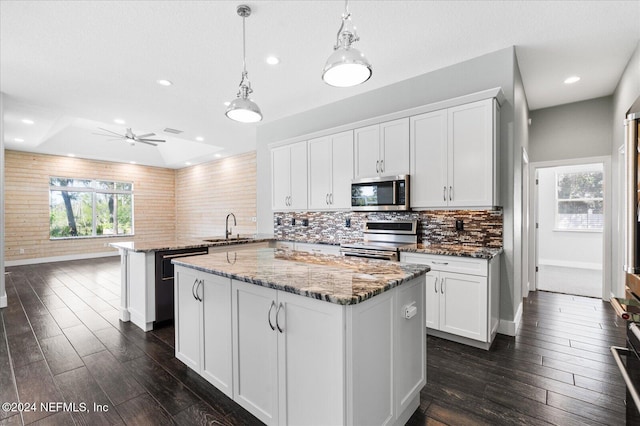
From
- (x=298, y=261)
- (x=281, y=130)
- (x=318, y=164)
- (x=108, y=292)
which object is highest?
(x=281, y=130)

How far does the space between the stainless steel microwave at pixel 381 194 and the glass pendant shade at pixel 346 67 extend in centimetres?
189

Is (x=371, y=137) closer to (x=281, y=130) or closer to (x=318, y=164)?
(x=318, y=164)

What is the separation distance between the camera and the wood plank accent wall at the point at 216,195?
846cm

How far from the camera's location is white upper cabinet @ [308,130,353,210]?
425 centimetres

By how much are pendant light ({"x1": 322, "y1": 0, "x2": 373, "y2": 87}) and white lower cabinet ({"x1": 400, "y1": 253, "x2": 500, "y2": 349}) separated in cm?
199

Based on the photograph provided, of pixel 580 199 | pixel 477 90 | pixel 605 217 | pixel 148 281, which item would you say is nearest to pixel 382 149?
pixel 477 90

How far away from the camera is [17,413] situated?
200cm

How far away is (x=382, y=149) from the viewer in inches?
151

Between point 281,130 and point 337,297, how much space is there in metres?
4.71

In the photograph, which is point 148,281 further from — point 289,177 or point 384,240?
point 384,240

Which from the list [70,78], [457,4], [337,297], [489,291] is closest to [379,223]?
[489,291]

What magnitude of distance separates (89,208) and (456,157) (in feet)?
33.7

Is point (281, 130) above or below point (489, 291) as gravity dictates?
above

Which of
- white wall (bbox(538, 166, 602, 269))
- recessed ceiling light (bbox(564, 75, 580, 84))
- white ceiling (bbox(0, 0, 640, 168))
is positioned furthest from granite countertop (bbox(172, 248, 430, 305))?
white wall (bbox(538, 166, 602, 269))
